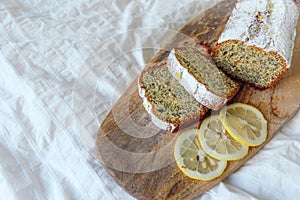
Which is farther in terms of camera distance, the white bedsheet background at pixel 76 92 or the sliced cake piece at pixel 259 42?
the sliced cake piece at pixel 259 42

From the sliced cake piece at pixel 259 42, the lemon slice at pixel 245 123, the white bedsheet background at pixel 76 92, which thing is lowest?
the lemon slice at pixel 245 123

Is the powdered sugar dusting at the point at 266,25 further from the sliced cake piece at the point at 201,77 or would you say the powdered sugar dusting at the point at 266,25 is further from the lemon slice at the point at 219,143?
the lemon slice at the point at 219,143

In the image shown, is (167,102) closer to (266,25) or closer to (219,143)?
(219,143)

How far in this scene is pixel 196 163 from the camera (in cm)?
138

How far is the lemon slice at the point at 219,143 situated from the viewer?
1397mm

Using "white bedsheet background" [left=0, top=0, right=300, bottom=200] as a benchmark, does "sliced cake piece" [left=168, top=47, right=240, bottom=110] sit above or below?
below

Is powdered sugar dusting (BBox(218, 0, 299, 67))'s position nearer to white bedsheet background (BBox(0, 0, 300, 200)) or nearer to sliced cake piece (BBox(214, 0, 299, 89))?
sliced cake piece (BBox(214, 0, 299, 89))

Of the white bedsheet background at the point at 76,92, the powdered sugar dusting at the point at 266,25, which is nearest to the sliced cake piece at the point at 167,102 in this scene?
the white bedsheet background at the point at 76,92

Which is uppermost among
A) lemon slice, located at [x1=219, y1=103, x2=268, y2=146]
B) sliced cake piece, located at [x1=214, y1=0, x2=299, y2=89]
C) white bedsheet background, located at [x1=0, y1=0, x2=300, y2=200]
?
white bedsheet background, located at [x1=0, y1=0, x2=300, y2=200]

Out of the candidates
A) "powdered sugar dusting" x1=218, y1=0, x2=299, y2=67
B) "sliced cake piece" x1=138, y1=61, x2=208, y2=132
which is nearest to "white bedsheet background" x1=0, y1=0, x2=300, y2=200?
"sliced cake piece" x1=138, y1=61, x2=208, y2=132

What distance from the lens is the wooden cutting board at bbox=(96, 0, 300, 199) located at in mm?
1361

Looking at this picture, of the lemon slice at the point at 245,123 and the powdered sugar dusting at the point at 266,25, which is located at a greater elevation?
the powdered sugar dusting at the point at 266,25

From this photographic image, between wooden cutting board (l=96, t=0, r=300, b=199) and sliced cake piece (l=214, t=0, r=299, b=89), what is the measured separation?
0.25ft

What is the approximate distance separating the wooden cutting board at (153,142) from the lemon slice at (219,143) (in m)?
0.03
